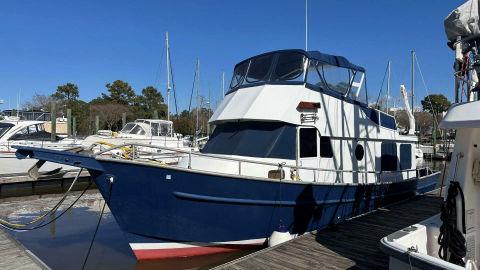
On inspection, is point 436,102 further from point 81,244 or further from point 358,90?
point 81,244

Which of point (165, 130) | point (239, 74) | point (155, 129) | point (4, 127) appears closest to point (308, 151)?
point (239, 74)

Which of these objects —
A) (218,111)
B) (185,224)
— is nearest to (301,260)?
(185,224)

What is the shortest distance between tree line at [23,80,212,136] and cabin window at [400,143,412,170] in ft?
110

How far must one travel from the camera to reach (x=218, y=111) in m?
10.0

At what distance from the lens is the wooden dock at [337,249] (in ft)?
20.9

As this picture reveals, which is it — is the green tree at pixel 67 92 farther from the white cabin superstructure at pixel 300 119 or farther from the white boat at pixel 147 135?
the white cabin superstructure at pixel 300 119

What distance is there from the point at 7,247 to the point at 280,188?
5.30 meters

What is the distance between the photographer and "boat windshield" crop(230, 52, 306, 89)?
9227 millimetres

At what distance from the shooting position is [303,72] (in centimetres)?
915

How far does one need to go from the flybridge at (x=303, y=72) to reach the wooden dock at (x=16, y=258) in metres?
5.75

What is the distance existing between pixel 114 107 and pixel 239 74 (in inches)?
1559

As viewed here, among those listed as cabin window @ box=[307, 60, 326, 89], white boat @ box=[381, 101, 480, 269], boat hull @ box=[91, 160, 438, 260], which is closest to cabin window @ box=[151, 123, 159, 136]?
cabin window @ box=[307, 60, 326, 89]

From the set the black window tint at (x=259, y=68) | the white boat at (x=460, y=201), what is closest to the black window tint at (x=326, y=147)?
the black window tint at (x=259, y=68)

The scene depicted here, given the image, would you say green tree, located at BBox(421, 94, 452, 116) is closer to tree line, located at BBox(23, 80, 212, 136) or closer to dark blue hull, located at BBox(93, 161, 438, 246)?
tree line, located at BBox(23, 80, 212, 136)
